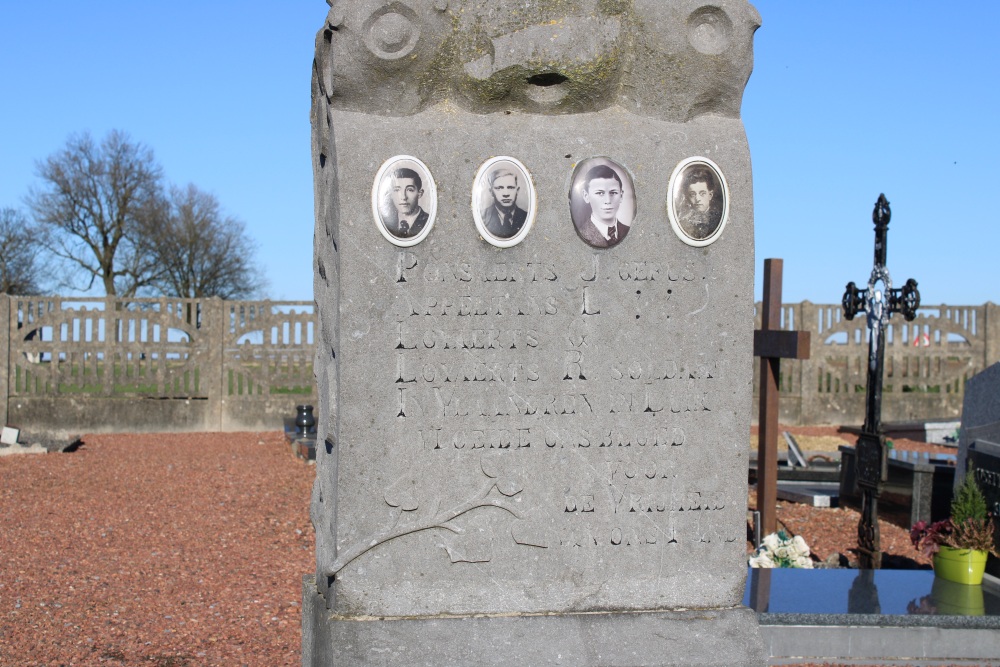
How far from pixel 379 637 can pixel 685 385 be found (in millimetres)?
1360

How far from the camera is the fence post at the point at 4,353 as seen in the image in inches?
667

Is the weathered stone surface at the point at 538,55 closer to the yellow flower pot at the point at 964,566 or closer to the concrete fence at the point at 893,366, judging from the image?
the yellow flower pot at the point at 964,566

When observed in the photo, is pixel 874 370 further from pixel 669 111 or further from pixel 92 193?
pixel 92 193

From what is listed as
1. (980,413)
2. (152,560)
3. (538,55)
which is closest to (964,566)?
(980,413)

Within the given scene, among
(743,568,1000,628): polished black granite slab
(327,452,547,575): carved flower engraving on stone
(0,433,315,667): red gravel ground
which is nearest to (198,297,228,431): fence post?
(0,433,315,667): red gravel ground

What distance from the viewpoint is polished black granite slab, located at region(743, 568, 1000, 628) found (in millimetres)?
5172

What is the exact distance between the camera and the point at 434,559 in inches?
143

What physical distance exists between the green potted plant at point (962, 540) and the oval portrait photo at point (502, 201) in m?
4.02

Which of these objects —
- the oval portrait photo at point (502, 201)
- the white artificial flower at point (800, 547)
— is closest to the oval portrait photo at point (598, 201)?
the oval portrait photo at point (502, 201)

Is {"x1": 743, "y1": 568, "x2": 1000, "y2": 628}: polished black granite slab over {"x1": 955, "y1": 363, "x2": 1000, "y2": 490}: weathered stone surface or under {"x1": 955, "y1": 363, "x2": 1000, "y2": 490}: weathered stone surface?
→ under

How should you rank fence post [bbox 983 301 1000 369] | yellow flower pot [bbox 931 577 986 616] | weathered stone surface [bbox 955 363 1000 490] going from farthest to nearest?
fence post [bbox 983 301 1000 369] → weathered stone surface [bbox 955 363 1000 490] → yellow flower pot [bbox 931 577 986 616]

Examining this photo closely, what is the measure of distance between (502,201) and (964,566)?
13.6 ft

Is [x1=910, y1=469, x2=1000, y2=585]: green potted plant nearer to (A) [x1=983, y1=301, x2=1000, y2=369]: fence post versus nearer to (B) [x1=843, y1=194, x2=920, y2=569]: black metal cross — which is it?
(B) [x1=843, y1=194, x2=920, y2=569]: black metal cross

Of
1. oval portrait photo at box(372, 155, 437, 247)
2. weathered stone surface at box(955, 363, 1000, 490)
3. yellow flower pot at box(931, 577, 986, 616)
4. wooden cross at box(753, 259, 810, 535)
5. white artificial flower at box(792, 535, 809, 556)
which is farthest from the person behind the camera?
wooden cross at box(753, 259, 810, 535)
